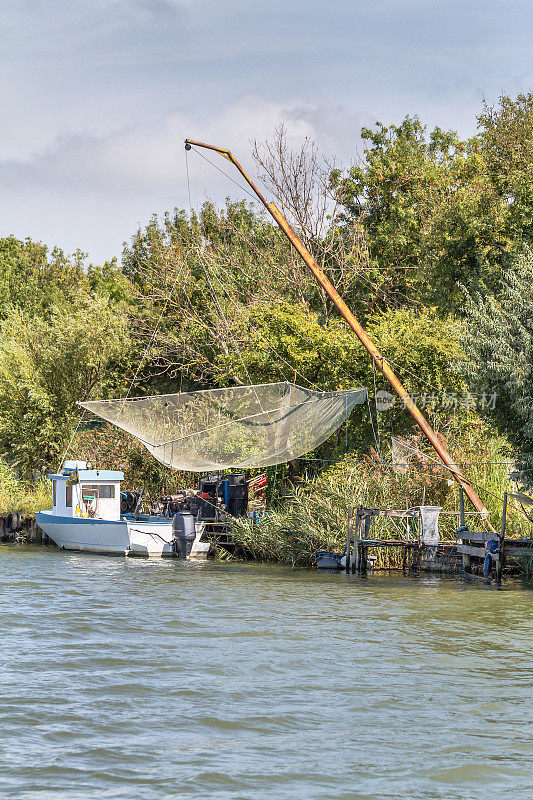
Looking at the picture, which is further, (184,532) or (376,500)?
(184,532)

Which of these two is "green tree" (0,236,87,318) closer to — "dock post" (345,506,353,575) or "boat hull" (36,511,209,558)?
"boat hull" (36,511,209,558)

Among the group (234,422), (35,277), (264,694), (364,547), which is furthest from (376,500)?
(35,277)

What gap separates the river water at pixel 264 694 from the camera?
842 cm

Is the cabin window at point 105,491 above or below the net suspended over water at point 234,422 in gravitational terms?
below

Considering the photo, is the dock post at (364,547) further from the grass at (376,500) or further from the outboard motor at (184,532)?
the outboard motor at (184,532)

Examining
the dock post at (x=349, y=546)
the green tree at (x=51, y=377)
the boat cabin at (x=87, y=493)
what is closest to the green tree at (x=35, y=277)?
the green tree at (x=51, y=377)

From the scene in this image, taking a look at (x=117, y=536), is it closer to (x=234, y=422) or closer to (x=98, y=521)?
(x=98, y=521)

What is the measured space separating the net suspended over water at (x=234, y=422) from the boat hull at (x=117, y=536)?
360cm

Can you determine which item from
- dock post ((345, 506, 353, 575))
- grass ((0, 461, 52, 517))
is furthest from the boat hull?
dock post ((345, 506, 353, 575))

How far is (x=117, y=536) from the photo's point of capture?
28141 millimetres

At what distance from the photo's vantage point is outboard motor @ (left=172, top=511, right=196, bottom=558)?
2609 cm

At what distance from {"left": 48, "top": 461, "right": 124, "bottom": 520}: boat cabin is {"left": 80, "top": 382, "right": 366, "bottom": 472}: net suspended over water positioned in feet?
16.5

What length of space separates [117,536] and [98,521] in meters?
0.74

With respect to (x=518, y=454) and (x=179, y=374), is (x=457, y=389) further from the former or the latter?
(x=179, y=374)
